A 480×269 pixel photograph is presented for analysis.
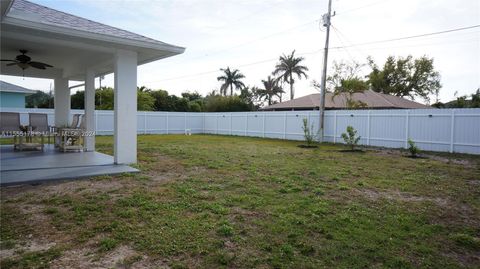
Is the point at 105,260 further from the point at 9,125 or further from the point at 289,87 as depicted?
the point at 289,87

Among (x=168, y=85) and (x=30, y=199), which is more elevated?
(x=168, y=85)

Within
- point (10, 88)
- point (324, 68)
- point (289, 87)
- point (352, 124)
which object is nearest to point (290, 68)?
point (289, 87)

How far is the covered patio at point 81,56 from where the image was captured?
6070mm

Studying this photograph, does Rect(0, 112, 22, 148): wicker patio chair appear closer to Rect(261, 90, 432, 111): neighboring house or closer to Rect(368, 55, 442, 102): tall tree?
Rect(261, 90, 432, 111): neighboring house

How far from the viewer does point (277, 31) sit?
21.6 meters

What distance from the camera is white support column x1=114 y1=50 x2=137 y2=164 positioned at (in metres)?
7.48

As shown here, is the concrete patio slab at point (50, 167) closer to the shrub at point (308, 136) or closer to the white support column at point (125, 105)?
the white support column at point (125, 105)

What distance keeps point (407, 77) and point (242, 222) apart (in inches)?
1413

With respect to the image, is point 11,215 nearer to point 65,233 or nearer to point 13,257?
point 65,233

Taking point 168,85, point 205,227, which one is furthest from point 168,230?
point 168,85

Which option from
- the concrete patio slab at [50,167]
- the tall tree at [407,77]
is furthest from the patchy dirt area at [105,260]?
the tall tree at [407,77]

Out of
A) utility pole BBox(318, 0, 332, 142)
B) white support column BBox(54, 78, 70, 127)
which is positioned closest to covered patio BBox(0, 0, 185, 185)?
white support column BBox(54, 78, 70, 127)

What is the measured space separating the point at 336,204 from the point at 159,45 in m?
5.17

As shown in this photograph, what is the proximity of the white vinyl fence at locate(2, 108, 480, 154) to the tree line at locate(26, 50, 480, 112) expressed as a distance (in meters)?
2.57
